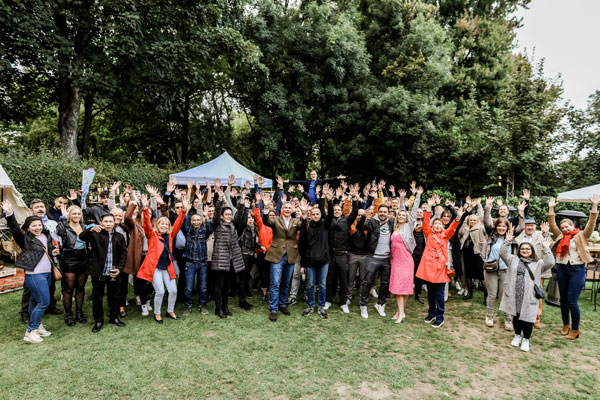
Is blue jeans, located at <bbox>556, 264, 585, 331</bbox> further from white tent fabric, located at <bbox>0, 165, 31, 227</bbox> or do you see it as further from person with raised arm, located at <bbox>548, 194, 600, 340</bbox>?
white tent fabric, located at <bbox>0, 165, 31, 227</bbox>

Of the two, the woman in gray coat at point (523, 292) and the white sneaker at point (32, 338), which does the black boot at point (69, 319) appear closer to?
the white sneaker at point (32, 338)

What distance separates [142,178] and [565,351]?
14.3 metres

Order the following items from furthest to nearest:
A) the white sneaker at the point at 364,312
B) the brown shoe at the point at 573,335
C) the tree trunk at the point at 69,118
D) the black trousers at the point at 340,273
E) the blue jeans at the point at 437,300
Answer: the tree trunk at the point at 69,118 < the black trousers at the point at 340,273 < the white sneaker at the point at 364,312 < the blue jeans at the point at 437,300 < the brown shoe at the point at 573,335

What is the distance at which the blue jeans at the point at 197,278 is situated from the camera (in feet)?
20.1

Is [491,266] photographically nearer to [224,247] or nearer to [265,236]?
[265,236]

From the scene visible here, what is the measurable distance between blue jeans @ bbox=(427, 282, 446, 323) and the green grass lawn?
0.75 feet

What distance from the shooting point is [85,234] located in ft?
17.0

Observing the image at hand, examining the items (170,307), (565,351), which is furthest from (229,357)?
(565,351)

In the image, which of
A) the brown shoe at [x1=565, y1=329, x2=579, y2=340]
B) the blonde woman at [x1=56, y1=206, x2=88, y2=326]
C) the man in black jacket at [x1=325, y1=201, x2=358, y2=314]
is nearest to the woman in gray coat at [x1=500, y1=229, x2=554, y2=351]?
the brown shoe at [x1=565, y1=329, x2=579, y2=340]

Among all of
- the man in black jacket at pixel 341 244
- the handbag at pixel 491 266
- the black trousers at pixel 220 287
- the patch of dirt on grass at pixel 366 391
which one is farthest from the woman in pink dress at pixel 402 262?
the black trousers at pixel 220 287

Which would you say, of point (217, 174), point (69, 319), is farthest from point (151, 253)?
point (217, 174)

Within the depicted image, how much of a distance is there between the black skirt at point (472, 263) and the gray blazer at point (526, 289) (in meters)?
1.60

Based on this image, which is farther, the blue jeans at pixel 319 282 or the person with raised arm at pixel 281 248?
the blue jeans at pixel 319 282

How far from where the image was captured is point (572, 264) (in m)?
5.38
